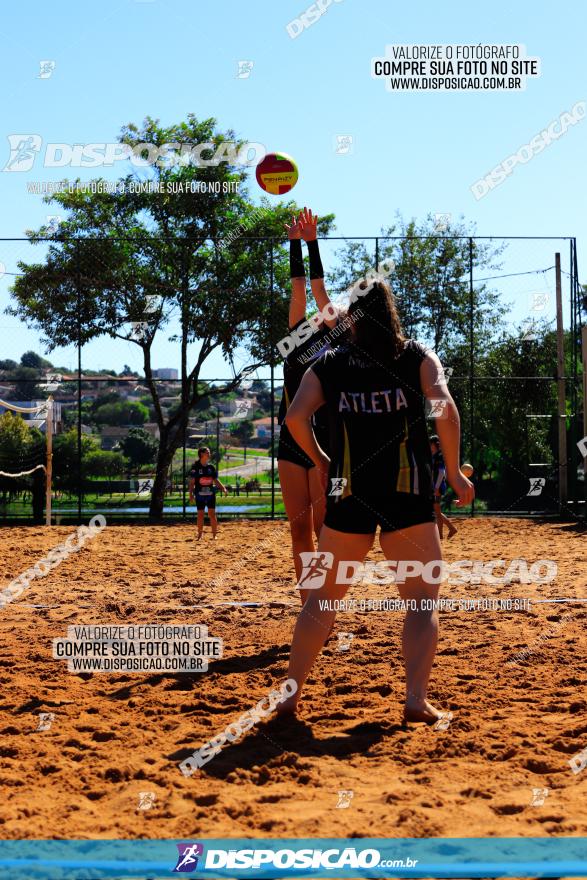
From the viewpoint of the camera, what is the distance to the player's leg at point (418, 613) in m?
3.61

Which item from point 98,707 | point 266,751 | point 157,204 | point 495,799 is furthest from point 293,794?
point 157,204

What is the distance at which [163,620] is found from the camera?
20.3 ft

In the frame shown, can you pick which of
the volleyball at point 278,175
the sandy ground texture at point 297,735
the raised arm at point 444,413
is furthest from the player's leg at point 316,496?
the volleyball at point 278,175

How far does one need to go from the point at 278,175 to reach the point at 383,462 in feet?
20.3

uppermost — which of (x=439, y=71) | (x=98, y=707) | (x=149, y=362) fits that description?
(x=439, y=71)

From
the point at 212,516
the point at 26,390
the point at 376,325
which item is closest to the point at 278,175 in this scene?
the point at 212,516

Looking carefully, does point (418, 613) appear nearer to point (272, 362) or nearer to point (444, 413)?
point (444, 413)

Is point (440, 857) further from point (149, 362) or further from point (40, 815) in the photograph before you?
point (149, 362)

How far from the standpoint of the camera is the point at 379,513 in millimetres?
3631

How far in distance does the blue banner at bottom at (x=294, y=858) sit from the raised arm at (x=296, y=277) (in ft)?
9.76

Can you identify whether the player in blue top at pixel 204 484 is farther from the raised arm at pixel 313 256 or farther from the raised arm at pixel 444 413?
the raised arm at pixel 444 413

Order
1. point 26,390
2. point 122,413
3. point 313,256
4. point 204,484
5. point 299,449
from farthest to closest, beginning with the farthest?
point 122,413 < point 26,390 < point 204,484 < point 299,449 < point 313,256

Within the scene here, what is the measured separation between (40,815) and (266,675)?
6.32ft

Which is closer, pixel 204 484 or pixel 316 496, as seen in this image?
pixel 316 496
